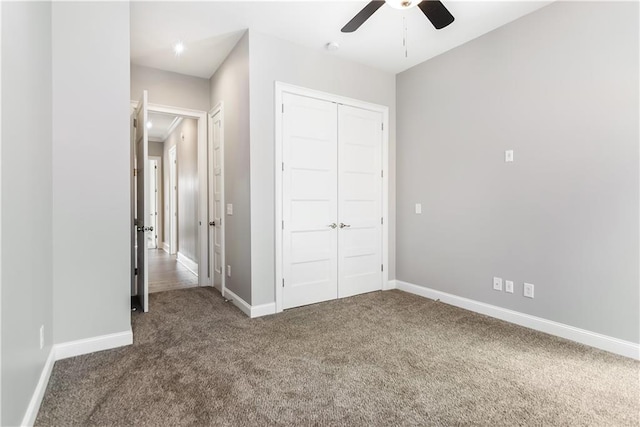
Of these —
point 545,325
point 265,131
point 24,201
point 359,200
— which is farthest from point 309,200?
point 545,325

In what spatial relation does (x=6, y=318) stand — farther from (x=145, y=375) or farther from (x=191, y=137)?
(x=191, y=137)

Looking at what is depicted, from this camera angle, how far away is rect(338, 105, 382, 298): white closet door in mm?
3820

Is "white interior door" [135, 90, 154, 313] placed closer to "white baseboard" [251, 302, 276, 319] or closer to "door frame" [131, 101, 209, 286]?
"door frame" [131, 101, 209, 286]

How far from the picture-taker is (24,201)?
5.16 feet

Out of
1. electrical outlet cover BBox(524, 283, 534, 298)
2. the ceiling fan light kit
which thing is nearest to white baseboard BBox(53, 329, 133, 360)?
the ceiling fan light kit

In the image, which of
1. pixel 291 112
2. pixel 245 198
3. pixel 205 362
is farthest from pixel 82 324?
pixel 291 112

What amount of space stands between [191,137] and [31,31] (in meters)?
3.54

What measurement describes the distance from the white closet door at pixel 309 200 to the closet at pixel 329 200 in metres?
0.01

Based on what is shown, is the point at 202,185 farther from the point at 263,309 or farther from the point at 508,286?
the point at 508,286

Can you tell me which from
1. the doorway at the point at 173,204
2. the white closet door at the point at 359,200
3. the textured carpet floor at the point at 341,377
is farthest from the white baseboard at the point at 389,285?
the doorway at the point at 173,204

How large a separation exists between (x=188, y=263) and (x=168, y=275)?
0.65 m

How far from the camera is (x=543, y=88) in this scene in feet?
→ 9.19

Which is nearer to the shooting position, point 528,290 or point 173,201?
point 528,290

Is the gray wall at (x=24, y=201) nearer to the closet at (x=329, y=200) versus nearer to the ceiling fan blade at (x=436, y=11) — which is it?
the closet at (x=329, y=200)
